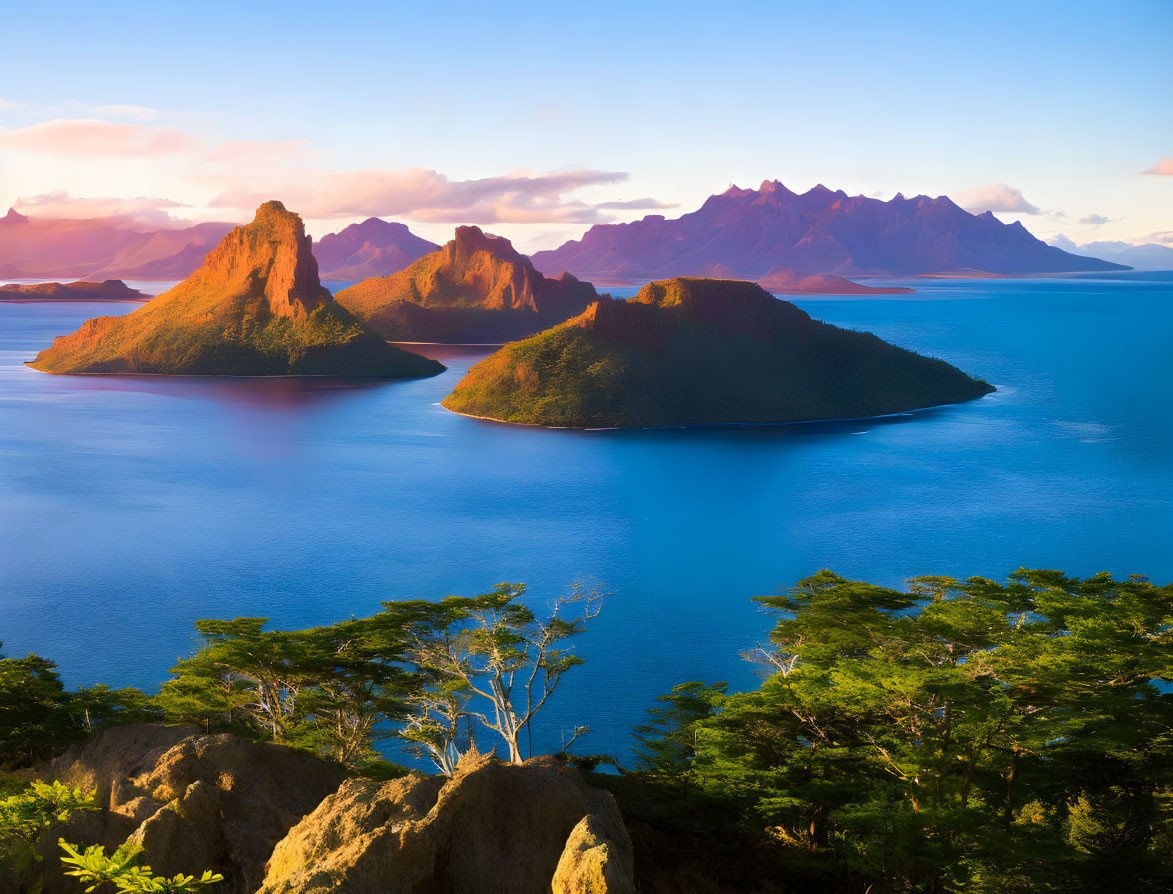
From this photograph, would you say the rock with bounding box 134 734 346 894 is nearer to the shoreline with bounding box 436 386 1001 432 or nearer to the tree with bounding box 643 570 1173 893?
the tree with bounding box 643 570 1173 893

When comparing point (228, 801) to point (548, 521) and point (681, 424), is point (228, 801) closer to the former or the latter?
point (548, 521)

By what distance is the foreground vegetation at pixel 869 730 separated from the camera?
88.7 feet

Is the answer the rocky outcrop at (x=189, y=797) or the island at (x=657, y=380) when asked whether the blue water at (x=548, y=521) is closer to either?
the island at (x=657, y=380)

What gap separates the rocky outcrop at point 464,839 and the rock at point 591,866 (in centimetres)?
2

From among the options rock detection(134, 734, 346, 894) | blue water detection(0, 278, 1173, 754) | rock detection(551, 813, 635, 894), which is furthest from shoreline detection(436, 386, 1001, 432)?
rock detection(551, 813, 635, 894)

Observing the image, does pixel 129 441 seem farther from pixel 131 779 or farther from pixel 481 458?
pixel 131 779

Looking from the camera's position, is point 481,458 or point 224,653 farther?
point 481,458

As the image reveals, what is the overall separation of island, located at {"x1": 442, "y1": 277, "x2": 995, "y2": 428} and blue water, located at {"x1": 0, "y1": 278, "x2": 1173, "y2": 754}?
349 inches

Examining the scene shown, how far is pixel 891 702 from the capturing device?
30.2 metres

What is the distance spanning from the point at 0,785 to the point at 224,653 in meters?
9.91

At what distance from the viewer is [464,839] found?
2025 cm

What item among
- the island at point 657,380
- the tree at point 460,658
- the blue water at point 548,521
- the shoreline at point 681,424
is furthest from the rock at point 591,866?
the island at point 657,380

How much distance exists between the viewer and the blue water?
7338cm

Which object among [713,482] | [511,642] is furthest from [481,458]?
[511,642]
